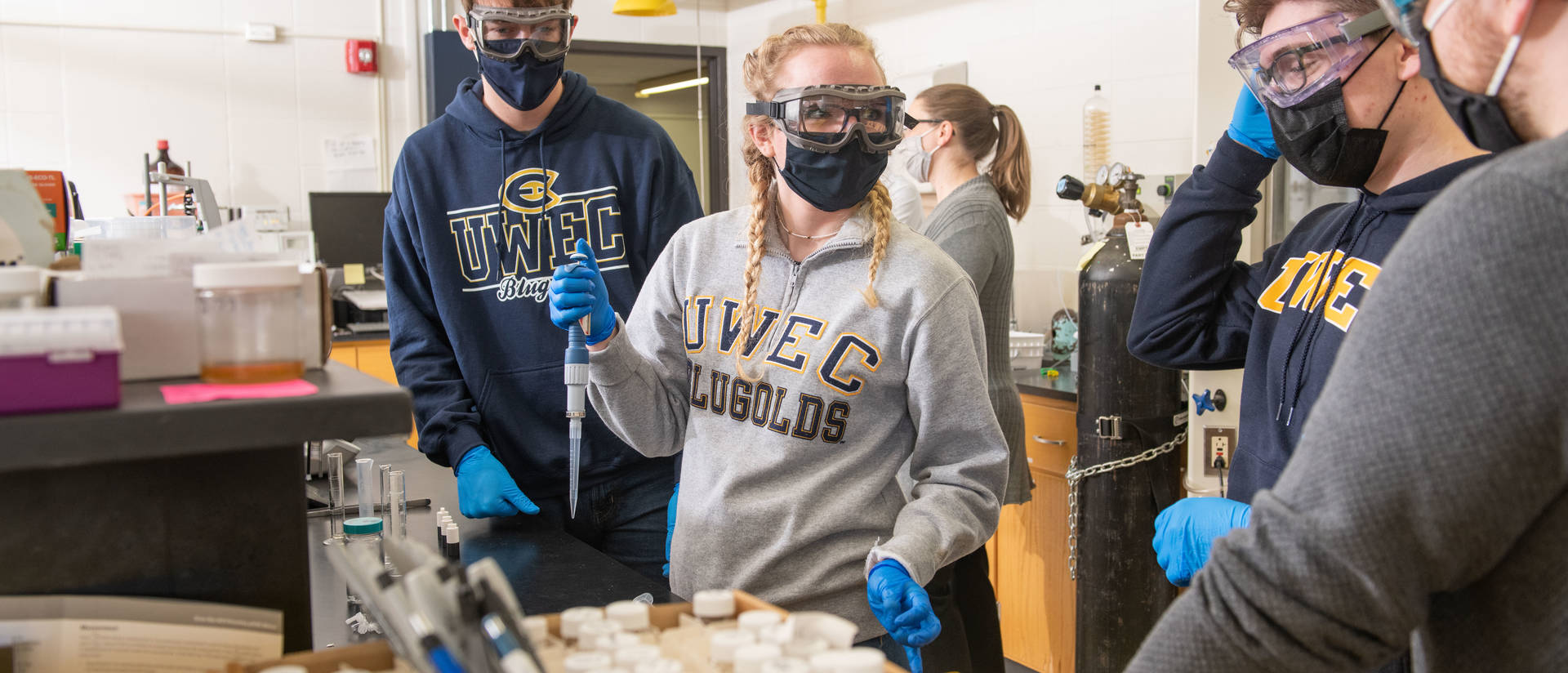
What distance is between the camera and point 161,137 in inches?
198

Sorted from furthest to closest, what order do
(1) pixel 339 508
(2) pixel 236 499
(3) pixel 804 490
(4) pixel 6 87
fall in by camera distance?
(4) pixel 6 87
(1) pixel 339 508
(3) pixel 804 490
(2) pixel 236 499

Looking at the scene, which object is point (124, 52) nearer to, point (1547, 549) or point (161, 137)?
point (161, 137)

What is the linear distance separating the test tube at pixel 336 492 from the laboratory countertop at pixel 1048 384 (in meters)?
1.84

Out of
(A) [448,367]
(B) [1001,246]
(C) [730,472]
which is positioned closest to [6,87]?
(A) [448,367]

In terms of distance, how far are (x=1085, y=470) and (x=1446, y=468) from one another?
2.37m

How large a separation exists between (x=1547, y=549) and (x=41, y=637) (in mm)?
1123

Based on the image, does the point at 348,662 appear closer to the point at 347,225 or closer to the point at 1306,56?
the point at 1306,56

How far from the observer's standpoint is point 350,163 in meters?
5.43

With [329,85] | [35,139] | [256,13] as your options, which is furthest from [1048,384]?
[35,139]

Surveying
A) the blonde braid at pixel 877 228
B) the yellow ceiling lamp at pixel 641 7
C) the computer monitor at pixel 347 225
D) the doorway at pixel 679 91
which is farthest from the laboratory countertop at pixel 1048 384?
the computer monitor at pixel 347 225

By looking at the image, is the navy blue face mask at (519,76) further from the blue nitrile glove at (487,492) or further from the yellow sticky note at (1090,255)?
the yellow sticky note at (1090,255)

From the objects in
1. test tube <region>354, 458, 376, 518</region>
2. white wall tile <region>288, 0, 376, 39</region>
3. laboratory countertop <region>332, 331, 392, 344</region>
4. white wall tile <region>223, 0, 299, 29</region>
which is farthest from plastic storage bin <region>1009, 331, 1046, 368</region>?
white wall tile <region>223, 0, 299, 29</region>

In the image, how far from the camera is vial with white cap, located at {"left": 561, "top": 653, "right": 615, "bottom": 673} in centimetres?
82

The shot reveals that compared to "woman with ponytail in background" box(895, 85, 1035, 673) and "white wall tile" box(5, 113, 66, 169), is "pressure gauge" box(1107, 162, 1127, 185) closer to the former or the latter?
"woman with ponytail in background" box(895, 85, 1035, 673)
